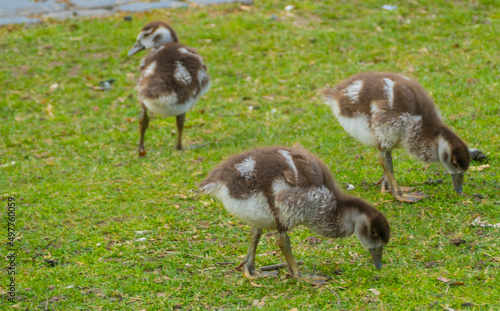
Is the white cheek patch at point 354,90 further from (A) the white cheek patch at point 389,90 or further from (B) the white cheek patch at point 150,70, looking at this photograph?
(B) the white cheek patch at point 150,70

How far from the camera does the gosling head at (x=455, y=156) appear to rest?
6543 mm

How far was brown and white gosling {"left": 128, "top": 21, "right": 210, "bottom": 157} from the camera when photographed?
331 inches

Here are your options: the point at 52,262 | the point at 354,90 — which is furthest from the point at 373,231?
the point at 52,262

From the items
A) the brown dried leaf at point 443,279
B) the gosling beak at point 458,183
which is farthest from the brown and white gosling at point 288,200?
the gosling beak at point 458,183

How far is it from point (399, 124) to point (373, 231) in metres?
1.79

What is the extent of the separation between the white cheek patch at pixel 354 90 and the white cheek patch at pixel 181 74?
250 cm

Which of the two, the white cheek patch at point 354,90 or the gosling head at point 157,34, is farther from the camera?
the gosling head at point 157,34

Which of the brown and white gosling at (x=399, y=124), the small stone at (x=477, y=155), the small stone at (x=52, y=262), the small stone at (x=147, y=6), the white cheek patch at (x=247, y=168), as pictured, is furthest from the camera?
the small stone at (x=147, y=6)

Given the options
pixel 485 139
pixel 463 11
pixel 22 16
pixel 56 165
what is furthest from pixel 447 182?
pixel 22 16

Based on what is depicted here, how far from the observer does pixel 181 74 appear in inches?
336

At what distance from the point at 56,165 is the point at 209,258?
3635 mm

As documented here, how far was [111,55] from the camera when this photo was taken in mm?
12008

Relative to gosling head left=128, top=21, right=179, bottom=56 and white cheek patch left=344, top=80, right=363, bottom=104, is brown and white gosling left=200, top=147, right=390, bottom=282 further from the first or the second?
gosling head left=128, top=21, right=179, bottom=56

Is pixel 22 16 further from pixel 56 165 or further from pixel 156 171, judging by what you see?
pixel 156 171
